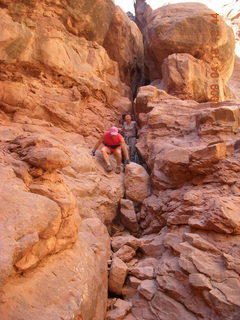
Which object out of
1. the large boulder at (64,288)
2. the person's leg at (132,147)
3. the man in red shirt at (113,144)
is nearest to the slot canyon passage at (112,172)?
the large boulder at (64,288)

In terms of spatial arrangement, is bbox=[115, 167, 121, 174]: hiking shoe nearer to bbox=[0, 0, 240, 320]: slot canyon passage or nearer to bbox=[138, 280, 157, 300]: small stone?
bbox=[0, 0, 240, 320]: slot canyon passage

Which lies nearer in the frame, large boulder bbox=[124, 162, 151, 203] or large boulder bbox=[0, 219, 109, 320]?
large boulder bbox=[0, 219, 109, 320]

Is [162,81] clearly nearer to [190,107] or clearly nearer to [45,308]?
[190,107]

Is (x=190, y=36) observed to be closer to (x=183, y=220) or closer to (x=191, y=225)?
(x=183, y=220)

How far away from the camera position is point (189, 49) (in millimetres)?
10914

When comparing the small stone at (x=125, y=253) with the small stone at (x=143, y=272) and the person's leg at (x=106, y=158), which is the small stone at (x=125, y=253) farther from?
the person's leg at (x=106, y=158)

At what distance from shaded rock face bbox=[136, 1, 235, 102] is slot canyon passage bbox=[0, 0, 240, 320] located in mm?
52

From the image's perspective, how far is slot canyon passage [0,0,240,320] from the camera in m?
3.57

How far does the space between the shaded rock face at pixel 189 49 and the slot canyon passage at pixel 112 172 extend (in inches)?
2.1

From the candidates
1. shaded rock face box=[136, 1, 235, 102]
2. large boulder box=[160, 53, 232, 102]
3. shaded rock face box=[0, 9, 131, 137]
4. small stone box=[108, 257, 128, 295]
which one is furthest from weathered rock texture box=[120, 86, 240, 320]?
shaded rock face box=[136, 1, 235, 102]

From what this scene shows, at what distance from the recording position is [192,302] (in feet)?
13.5

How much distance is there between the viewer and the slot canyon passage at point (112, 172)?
141 inches

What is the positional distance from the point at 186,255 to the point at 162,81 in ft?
27.3

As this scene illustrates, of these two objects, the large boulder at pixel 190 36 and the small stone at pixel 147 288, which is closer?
the small stone at pixel 147 288
